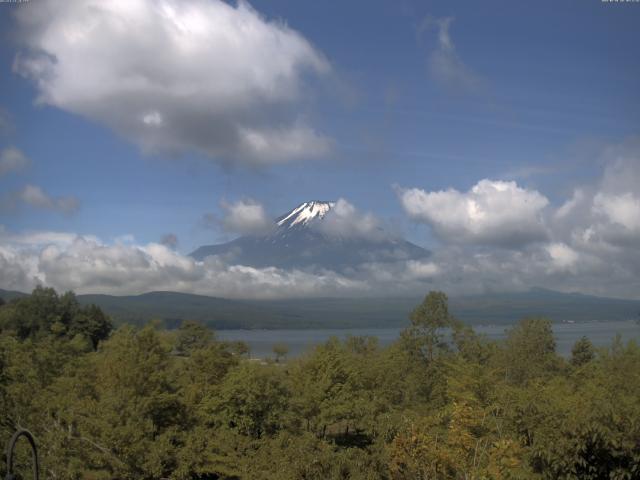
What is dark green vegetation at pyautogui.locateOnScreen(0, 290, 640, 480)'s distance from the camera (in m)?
15.0

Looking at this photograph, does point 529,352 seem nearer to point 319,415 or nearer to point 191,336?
point 319,415

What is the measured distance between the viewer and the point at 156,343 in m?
36.9

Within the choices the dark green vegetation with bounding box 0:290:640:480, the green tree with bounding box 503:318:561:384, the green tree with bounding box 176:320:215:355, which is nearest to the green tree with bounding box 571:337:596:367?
the green tree with bounding box 503:318:561:384

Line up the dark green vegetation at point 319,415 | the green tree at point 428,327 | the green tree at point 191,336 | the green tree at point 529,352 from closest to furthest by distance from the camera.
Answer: the dark green vegetation at point 319,415 → the green tree at point 529,352 → the green tree at point 428,327 → the green tree at point 191,336

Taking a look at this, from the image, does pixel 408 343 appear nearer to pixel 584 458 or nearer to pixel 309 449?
pixel 309 449

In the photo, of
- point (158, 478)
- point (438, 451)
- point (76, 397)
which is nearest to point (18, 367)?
point (76, 397)

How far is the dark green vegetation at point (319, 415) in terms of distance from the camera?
15.0 metres

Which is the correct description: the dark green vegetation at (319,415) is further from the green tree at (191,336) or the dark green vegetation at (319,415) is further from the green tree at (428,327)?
the green tree at (191,336)

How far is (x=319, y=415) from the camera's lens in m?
36.4

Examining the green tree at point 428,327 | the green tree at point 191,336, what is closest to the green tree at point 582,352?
the green tree at point 428,327

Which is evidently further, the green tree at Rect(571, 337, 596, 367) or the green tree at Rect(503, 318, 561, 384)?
the green tree at Rect(571, 337, 596, 367)

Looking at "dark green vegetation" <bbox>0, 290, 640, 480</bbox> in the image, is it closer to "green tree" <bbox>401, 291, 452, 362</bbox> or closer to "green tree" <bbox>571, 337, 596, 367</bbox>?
"green tree" <bbox>401, 291, 452, 362</bbox>

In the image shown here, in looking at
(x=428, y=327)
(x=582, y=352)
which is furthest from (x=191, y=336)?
(x=582, y=352)

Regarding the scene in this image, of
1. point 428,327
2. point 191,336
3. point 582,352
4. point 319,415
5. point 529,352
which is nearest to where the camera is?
point 319,415
